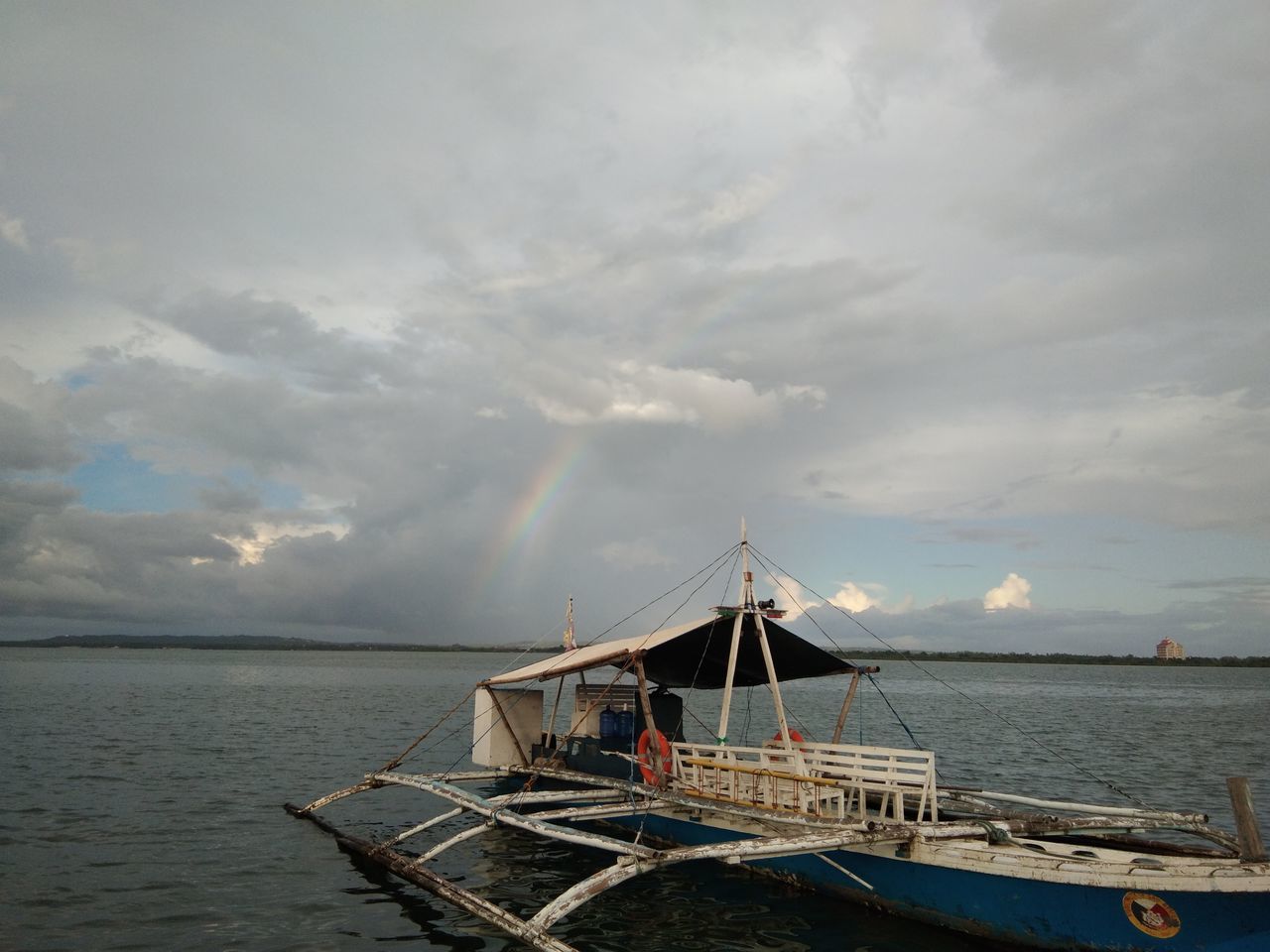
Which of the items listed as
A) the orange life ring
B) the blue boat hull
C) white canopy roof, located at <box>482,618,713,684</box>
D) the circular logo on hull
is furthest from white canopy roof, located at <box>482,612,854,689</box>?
the circular logo on hull

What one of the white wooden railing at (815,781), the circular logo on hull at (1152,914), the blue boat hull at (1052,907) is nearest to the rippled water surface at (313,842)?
the blue boat hull at (1052,907)

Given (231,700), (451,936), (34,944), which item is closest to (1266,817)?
(451,936)

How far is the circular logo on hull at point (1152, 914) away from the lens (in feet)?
35.1

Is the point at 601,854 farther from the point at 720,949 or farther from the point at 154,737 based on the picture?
the point at 154,737

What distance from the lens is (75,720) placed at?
48.7 metres

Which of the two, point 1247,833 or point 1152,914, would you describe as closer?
point 1152,914

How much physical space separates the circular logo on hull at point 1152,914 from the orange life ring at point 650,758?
30.7 ft

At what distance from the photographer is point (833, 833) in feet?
43.6

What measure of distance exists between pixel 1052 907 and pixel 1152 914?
1.29 metres

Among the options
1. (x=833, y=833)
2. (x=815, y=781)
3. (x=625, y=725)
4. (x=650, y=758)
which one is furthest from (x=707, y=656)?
(x=833, y=833)

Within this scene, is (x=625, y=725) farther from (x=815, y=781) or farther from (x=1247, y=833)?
(x=1247, y=833)

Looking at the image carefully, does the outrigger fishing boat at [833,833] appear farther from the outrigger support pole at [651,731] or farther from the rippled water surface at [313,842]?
the rippled water surface at [313,842]

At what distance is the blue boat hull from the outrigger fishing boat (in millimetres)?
22

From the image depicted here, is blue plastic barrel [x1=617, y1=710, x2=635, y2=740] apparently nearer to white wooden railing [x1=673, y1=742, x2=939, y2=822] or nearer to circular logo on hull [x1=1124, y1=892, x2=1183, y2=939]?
white wooden railing [x1=673, y1=742, x2=939, y2=822]
